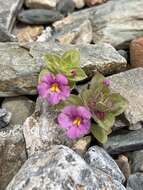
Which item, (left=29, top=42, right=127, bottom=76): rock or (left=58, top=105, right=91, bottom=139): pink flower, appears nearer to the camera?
(left=58, top=105, right=91, bottom=139): pink flower

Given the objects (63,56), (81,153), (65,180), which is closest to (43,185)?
(65,180)

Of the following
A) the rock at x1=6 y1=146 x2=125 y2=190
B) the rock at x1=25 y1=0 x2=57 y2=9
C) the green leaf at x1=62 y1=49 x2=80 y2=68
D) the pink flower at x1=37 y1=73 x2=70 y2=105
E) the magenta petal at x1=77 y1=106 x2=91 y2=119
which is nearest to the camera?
the rock at x1=6 y1=146 x2=125 y2=190

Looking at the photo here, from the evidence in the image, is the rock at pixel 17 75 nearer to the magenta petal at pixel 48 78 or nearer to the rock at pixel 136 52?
the magenta petal at pixel 48 78

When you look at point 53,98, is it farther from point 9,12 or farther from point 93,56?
point 9,12

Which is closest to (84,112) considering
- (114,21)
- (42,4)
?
(114,21)

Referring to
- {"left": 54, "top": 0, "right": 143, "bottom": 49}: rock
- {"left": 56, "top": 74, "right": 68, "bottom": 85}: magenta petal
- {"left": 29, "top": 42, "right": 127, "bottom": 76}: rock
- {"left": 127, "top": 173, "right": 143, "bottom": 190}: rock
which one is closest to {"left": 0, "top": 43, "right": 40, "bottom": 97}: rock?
{"left": 29, "top": 42, "right": 127, "bottom": 76}: rock

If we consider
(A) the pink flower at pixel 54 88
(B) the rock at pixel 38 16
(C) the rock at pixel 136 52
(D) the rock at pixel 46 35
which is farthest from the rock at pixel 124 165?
(B) the rock at pixel 38 16

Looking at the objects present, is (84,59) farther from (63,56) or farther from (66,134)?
(66,134)

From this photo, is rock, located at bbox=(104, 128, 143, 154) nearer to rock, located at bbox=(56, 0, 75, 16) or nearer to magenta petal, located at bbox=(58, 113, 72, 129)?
magenta petal, located at bbox=(58, 113, 72, 129)
